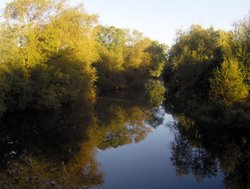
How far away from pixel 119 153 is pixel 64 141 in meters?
5.58

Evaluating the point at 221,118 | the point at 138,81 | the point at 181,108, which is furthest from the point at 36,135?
the point at 138,81

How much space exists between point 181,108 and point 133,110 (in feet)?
20.7

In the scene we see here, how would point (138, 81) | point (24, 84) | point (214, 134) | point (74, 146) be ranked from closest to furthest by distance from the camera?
point (74, 146), point (214, 134), point (24, 84), point (138, 81)

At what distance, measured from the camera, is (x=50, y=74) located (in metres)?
42.8

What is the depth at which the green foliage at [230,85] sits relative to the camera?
31.3 meters

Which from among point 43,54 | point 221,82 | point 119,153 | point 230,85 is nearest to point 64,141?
point 119,153

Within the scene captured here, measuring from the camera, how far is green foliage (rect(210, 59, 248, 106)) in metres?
31.3

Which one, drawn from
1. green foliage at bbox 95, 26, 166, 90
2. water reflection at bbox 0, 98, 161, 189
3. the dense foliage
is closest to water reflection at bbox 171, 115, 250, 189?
the dense foliage

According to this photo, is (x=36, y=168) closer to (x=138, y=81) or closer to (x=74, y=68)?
(x=74, y=68)

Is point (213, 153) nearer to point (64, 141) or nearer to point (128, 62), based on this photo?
point (64, 141)

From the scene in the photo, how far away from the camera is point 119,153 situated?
25594 millimetres

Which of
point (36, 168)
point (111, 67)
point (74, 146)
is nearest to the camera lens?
point (36, 168)

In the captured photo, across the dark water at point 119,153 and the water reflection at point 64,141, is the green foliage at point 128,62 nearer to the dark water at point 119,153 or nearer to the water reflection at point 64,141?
the water reflection at point 64,141

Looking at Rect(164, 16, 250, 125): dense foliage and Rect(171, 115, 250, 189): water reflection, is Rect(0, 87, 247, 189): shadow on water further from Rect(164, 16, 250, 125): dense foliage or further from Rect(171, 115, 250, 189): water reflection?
Rect(164, 16, 250, 125): dense foliage
